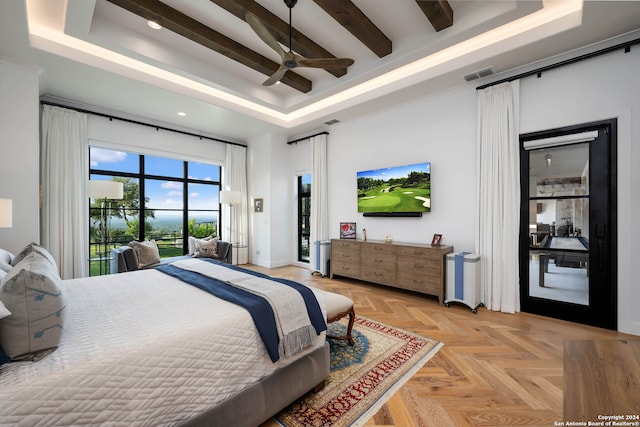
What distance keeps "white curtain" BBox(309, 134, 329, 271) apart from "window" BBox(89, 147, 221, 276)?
2.42 m

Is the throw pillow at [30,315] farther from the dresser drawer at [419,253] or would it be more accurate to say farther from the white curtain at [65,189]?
the white curtain at [65,189]

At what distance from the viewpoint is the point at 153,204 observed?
17.9 ft

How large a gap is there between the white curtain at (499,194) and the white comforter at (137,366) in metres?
3.03

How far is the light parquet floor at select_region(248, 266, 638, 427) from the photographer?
5.42 ft

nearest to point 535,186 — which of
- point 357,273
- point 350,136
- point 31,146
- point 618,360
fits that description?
point 618,360

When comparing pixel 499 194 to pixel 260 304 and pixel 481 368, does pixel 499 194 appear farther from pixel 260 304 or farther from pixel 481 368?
pixel 260 304

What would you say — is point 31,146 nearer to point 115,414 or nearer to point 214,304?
point 214,304

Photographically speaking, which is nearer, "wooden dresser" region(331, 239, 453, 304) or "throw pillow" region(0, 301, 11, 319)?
"throw pillow" region(0, 301, 11, 319)

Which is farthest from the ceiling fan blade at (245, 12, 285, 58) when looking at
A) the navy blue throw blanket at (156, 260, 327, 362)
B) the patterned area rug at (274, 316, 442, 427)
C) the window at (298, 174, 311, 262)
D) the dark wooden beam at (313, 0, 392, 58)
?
the window at (298, 174, 311, 262)

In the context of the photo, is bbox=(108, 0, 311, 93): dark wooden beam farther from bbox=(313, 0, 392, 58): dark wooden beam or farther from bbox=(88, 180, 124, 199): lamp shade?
bbox=(88, 180, 124, 199): lamp shade

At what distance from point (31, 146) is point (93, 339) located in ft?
11.3

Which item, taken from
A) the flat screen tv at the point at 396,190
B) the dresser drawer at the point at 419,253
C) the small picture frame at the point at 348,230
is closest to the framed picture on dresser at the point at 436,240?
the dresser drawer at the point at 419,253

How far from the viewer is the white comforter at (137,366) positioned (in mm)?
966

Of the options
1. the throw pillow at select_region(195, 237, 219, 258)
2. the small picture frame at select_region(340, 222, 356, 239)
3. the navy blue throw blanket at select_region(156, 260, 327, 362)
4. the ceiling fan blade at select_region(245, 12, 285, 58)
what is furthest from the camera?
the small picture frame at select_region(340, 222, 356, 239)
